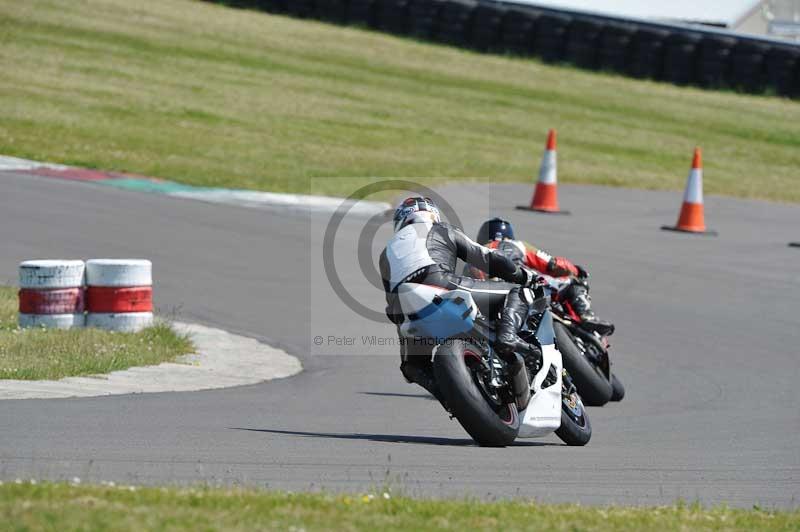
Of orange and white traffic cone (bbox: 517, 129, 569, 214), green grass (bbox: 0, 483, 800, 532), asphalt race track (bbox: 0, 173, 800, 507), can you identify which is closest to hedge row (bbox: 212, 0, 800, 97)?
asphalt race track (bbox: 0, 173, 800, 507)

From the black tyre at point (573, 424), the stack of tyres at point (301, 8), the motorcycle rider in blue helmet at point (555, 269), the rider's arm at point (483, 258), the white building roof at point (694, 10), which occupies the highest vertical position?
the white building roof at point (694, 10)

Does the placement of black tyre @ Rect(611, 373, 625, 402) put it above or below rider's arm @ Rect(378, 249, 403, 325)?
below

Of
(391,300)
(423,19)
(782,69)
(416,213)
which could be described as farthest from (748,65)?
(391,300)

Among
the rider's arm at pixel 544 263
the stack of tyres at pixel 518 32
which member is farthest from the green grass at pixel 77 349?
the stack of tyres at pixel 518 32

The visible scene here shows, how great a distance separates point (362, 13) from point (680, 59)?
27.7ft

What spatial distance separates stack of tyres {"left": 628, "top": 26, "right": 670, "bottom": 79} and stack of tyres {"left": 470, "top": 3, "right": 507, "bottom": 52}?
3551mm

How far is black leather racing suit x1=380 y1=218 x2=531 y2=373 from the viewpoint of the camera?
7547 millimetres

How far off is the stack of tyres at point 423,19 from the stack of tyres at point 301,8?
8.93 feet

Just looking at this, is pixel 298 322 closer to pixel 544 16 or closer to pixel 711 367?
pixel 711 367

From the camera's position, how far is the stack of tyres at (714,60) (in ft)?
100.0

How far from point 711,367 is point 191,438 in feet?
17.6

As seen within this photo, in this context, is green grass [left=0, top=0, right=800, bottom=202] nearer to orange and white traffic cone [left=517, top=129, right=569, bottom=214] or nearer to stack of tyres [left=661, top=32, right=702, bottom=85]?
stack of tyres [left=661, top=32, right=702, bottom=85]

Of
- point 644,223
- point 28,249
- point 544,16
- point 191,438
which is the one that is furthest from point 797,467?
point 544,16

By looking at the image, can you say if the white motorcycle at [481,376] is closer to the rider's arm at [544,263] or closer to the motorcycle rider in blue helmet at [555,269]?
the motorcycle rider in blue helmet at [555,269]
